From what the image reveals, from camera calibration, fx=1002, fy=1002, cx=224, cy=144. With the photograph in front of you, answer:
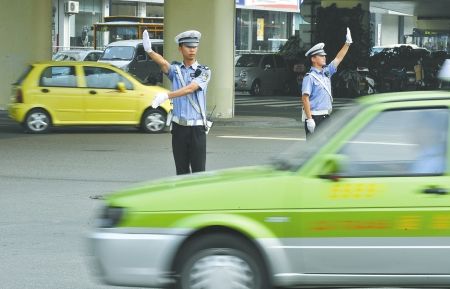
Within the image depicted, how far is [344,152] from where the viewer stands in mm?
6438

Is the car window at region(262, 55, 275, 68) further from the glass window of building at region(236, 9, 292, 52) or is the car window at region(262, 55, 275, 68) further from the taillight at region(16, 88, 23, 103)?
the glass window of building at region(236, 9, 292, 52)

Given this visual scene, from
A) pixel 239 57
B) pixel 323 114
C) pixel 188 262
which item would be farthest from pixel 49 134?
pixel 239 57

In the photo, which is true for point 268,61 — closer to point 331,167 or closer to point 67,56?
point 67,56

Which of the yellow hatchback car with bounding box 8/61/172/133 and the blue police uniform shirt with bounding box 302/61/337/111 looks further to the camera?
the yellow hatchback car with bounding box 8/61/172/133

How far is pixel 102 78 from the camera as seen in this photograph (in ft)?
69.3

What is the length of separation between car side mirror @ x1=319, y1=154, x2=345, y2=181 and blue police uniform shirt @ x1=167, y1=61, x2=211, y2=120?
3.19m

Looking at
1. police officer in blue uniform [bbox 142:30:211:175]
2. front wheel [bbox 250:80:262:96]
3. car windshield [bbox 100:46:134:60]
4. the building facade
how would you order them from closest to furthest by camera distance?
police officer in blue uniform [bbox 142:30:211:175], car windshield [bbox 100:46:134:60], front wheel [bbox 250:80:262:96], the building facade

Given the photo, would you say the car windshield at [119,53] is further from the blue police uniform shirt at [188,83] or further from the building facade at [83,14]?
the blue police uniform shirt at [188,83]

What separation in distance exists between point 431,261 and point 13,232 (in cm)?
517

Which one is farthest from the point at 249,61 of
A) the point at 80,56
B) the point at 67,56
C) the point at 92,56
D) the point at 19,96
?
the point at 19,96

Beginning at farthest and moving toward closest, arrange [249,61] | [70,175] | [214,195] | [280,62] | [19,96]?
[280,62] < [249,61] < [19,96] < [70,175] < [214,195]

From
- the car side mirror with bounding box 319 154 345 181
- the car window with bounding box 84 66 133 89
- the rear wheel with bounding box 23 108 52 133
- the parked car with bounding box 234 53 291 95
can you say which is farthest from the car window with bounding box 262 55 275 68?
the car side mirror with bounding box 319 154 345 181

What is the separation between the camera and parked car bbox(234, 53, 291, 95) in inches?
1554

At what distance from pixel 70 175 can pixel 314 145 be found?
8.47 m
